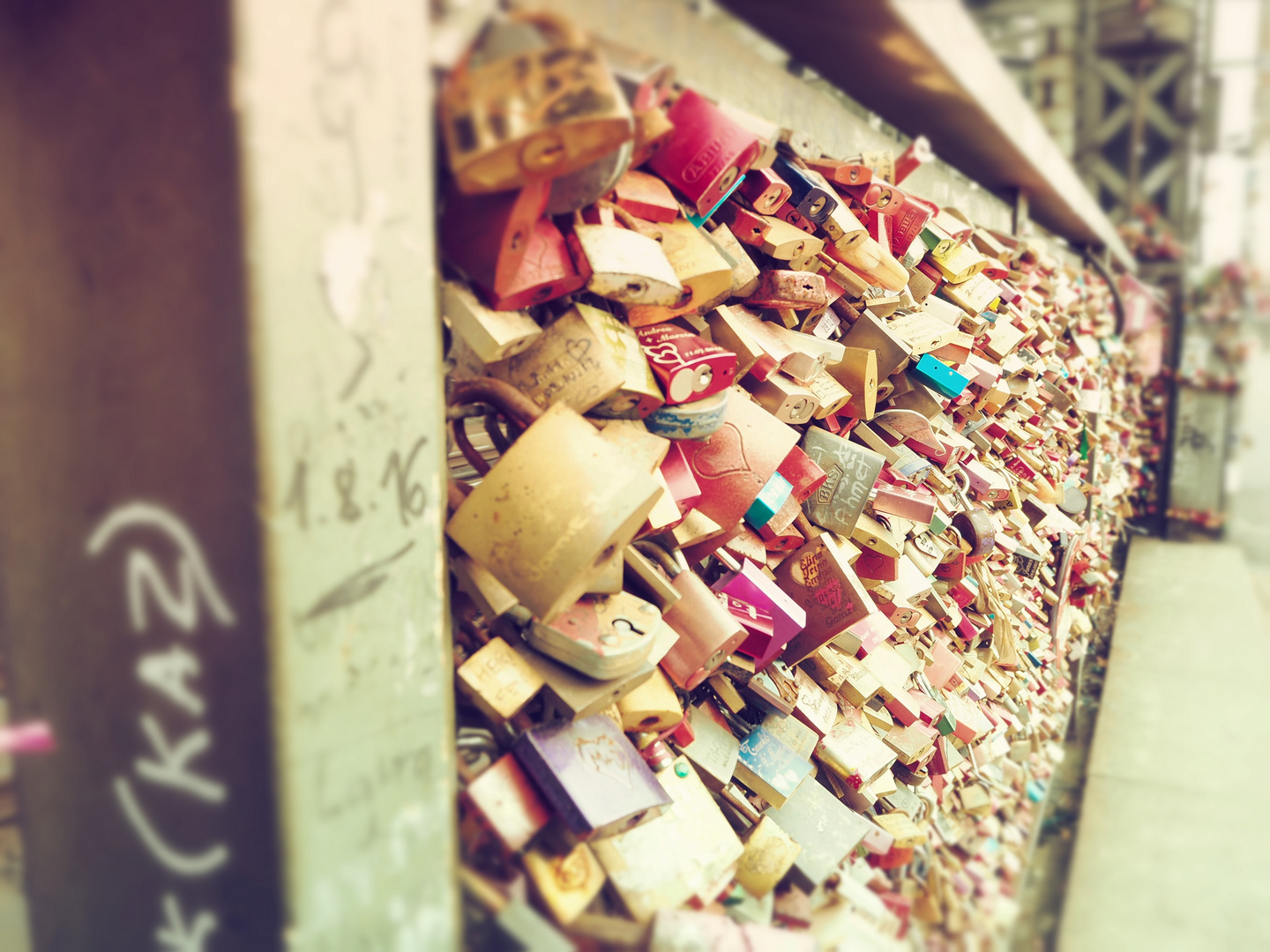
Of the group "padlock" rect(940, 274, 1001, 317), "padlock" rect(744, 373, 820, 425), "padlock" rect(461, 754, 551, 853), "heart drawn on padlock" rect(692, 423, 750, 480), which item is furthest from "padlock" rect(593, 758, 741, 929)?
"padlock" rect(940, 274, 1001, 317)

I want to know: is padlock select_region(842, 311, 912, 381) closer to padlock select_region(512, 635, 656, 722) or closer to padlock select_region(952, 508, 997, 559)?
padlock select_region(952, 508, 997, 559)

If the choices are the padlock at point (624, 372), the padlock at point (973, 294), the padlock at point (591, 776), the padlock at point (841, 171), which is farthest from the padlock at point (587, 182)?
the padlock at point (973, 294)

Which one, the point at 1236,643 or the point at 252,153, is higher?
the point at 252,153

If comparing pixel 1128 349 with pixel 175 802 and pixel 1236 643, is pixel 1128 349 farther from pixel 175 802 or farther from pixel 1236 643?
pixel 175 802

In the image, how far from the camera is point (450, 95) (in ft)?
3.54

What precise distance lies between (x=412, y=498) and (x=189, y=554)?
28 cm

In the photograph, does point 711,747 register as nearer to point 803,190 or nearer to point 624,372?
point 624,372

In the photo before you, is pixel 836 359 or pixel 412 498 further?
pixel 836 359

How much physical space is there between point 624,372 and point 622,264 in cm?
19

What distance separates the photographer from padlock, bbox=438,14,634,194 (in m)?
1.04

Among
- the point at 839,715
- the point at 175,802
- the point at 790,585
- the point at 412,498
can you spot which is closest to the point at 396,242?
the point at 412,498

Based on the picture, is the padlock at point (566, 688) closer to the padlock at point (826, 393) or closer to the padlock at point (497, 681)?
the padlock at point (497, 681)

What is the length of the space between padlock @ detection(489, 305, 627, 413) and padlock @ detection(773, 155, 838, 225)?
891 mm

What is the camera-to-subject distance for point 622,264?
1.43m
